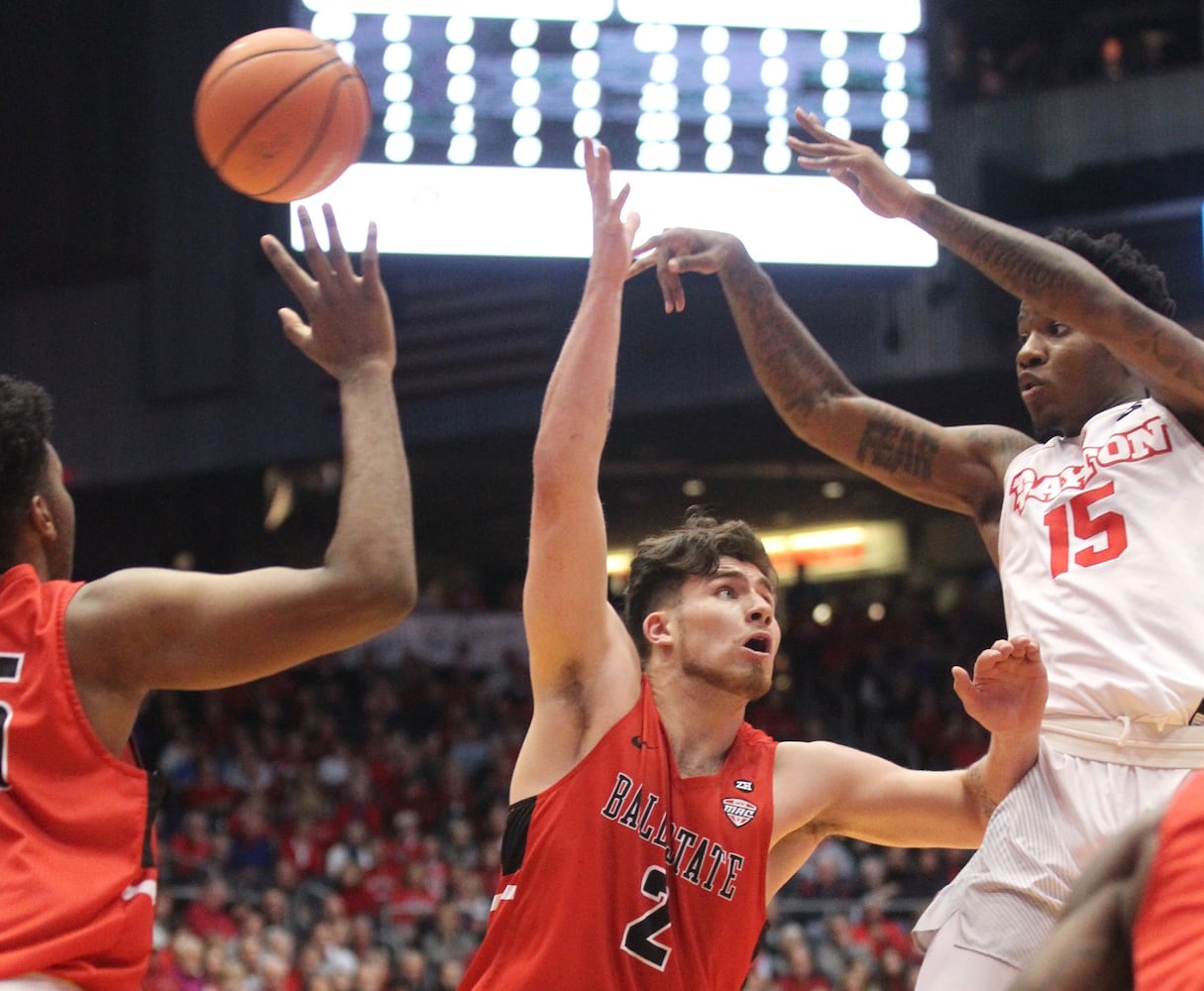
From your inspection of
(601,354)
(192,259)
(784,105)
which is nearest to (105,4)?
(192,259)

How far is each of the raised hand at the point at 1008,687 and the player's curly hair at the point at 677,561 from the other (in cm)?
69

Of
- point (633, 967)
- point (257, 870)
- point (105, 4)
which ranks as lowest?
point (257, 870)

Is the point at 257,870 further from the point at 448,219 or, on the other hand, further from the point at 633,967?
the point at 633,967

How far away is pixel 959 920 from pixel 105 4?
48.0 feet

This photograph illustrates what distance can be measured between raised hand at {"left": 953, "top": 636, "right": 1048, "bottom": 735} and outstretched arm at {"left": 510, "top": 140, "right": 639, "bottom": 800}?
77 cm

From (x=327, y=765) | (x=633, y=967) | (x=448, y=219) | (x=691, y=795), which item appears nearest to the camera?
(x=633, y=967)

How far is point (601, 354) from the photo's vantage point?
3.64 metres

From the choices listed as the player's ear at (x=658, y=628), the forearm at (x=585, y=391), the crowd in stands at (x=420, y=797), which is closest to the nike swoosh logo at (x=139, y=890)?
the forearm at (x=585, y=391)

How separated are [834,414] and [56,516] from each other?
219 cm

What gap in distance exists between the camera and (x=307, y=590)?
8.61 feet

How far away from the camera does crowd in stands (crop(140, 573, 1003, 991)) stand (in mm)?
11805

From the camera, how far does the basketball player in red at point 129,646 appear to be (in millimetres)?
2646

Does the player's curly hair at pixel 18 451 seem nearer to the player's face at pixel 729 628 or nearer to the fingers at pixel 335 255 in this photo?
the fingers at pixel 335 255

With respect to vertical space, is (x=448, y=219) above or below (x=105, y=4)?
below
